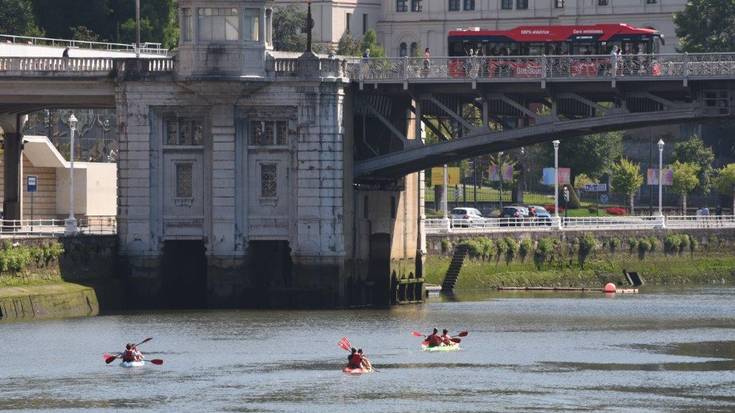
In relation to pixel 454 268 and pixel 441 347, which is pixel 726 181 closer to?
pixel 454 268

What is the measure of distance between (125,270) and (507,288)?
2784 cm

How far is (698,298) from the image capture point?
134 m

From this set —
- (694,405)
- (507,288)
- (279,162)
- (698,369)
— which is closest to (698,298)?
(507,288)

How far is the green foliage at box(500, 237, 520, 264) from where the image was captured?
14200cm

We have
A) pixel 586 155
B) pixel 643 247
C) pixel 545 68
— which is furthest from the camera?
pixel 586 155

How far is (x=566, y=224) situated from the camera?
151625 millimetres

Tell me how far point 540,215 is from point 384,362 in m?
66.8

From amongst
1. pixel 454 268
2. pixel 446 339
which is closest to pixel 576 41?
pixel 454 268

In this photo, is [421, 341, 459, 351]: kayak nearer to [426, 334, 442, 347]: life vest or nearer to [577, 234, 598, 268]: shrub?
[426, 334, 442, 347]: life vest

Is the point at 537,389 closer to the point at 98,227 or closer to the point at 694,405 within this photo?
the point at 694,405

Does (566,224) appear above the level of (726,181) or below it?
below

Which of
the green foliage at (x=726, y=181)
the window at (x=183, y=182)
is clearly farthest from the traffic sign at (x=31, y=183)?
the green foliage at (x=726, y=181)

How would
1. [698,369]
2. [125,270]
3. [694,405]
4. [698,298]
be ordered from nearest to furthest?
1. [694,405]
2. [698,369]
3. [125,270]
4. [698,298]

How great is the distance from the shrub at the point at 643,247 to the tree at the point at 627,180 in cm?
4104
